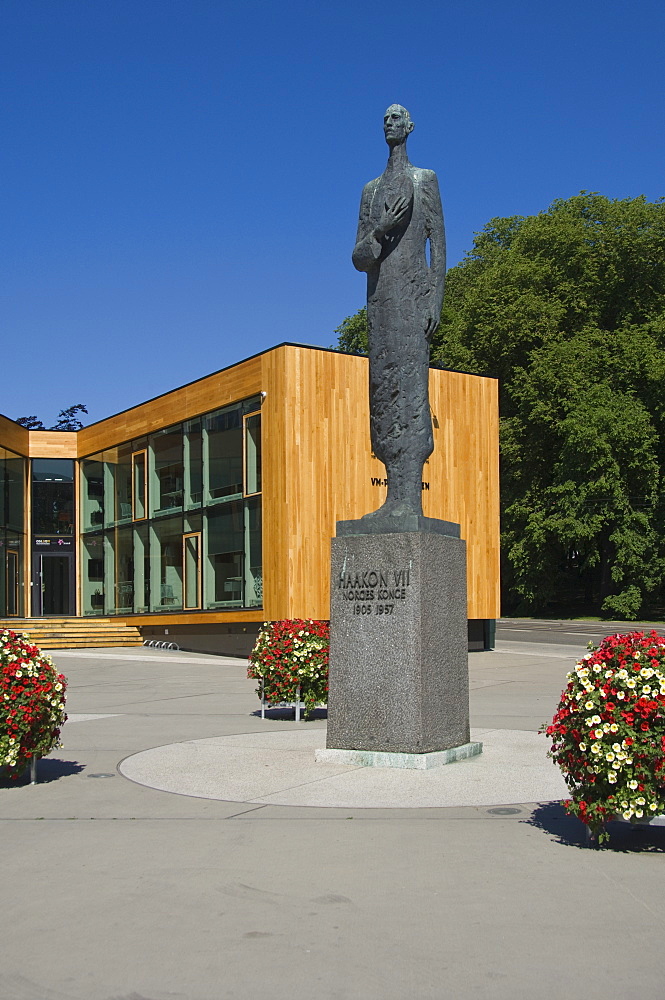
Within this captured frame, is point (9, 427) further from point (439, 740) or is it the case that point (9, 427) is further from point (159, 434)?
point (439, 740)

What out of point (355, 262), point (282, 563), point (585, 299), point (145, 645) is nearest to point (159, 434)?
point (145, 645)

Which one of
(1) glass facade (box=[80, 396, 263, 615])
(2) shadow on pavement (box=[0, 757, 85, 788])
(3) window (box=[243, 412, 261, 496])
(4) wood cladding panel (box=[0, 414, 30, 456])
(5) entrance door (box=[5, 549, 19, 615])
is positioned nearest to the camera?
(2) shadow on pavement (box=[0, 757, 85, 788])

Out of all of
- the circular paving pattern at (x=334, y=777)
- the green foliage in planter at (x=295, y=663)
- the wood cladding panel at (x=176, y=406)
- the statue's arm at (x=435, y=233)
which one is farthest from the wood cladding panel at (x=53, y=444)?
the statue's arm at (x=435, y=233)

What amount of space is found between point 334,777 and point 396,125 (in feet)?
20.8

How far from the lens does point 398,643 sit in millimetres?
9523

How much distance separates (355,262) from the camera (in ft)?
35.0

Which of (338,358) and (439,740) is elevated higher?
(338,358)

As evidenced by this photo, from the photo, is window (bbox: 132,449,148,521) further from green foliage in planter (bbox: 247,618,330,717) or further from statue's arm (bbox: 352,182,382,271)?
statue's arm (bbox: 352,182,382,271)

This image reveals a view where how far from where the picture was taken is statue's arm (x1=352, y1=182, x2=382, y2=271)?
34.6 ft

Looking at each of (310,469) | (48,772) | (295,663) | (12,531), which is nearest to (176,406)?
(310,469)

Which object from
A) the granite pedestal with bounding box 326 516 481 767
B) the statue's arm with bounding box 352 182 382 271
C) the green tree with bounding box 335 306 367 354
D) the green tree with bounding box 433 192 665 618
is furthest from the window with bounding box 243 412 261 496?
the green tree with bounding box 335 306 367 354

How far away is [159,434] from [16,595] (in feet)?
33.4

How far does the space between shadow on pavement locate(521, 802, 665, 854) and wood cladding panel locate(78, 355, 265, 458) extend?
1987 cm

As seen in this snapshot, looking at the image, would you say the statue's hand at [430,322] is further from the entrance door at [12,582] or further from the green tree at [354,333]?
the green tree at [354,333]
